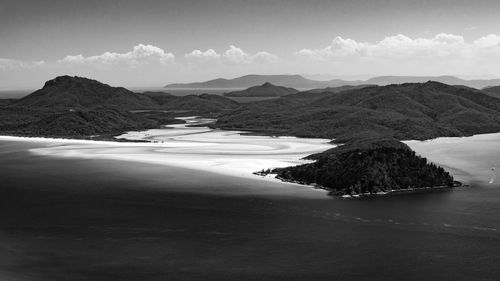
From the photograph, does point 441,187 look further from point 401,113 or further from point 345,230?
point 401,113

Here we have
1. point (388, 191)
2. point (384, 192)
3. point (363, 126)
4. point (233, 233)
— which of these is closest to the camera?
point (233, 233)

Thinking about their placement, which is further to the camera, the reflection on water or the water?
the reflection on water

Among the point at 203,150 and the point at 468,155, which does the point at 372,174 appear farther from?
the point at 203,150

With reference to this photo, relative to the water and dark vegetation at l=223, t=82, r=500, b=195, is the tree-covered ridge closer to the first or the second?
dark vegetation at l=223, t=82, r=500, b=195

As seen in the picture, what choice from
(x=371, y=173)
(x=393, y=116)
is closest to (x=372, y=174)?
(x=371, y=173)

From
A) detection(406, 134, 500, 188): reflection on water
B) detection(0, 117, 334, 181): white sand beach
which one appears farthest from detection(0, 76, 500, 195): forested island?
detection(0, 117, 334, 181): white sand beach

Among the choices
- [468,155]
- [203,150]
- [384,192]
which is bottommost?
[384,192]

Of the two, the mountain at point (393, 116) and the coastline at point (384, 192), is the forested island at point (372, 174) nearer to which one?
the coastline at point (384, 192)
